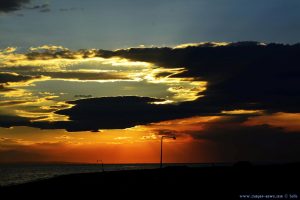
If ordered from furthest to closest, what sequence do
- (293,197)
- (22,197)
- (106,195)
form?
1. (22,197)
2. (106,195)
3. (293,197)

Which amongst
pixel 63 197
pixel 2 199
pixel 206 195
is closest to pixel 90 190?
pixel 63 197

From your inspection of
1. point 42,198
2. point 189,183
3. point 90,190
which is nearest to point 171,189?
point 189,183

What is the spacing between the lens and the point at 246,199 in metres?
44.8

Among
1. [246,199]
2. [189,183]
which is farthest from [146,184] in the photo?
[246,199]

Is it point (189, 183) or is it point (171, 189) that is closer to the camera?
point (171, 189)

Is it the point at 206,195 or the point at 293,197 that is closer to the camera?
the point at 293,197

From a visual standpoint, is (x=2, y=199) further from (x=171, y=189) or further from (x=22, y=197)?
(x=171, y=189)

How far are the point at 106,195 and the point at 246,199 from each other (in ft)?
58.8

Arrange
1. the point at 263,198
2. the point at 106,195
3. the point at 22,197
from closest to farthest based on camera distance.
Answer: the point at 263,198 → the point at 106,195 → the point at 22,197

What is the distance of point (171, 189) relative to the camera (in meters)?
57.4

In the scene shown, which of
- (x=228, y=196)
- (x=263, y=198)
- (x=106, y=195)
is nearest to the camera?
(x=263, y=198)

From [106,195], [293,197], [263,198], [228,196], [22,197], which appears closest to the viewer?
[263,198]

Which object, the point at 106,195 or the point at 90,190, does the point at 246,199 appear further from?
the point at 90,190

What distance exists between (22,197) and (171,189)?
19.6 meters
